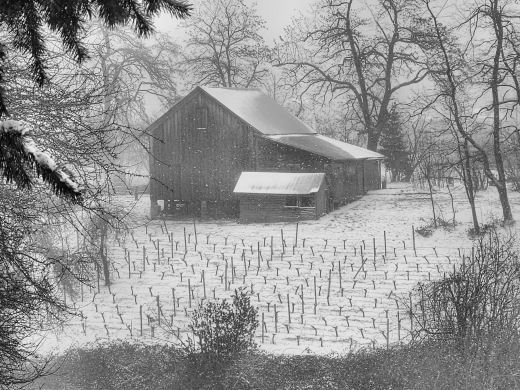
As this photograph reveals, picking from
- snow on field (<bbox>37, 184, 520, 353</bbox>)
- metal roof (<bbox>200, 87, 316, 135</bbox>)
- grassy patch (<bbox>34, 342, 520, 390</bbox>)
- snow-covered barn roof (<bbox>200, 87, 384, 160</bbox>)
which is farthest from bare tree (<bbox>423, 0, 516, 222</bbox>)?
grassy patch (<bbox>34, 342, 520, 390</bbox>)

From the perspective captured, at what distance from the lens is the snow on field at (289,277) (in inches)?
543

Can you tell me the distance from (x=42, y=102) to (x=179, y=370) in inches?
227

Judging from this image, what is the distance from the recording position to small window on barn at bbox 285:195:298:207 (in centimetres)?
2731

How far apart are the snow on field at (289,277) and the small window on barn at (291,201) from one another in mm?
1546

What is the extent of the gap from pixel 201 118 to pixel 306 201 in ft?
23.7

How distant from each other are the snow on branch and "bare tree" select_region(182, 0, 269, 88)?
3679 centimetres

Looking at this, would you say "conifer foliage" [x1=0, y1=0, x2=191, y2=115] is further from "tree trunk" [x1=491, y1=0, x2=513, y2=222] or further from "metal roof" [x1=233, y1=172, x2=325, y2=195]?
"metal roof" [x1=233, y1=172, x2=325, y2=195]

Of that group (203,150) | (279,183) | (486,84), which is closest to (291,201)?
(279,183)

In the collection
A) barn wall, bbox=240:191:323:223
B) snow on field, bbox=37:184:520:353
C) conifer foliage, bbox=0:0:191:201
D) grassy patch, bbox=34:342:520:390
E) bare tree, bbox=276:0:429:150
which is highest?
bare tree, bbox=276:0:429:150

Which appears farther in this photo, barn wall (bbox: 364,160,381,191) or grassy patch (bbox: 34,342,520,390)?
barn wall (bbox: 364,160,381,191)

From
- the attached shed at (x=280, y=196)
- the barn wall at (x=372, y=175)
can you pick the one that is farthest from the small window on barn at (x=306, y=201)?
the barn wall at (x=372, y=175)

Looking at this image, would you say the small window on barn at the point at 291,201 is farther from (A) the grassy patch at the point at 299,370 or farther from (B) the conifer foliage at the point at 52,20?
(B) the conifer foliage at the point at 52,20

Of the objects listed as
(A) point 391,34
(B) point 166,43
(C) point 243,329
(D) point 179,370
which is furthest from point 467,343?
(A) point 391,34

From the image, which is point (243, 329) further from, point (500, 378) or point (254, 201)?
point (254, 201)
